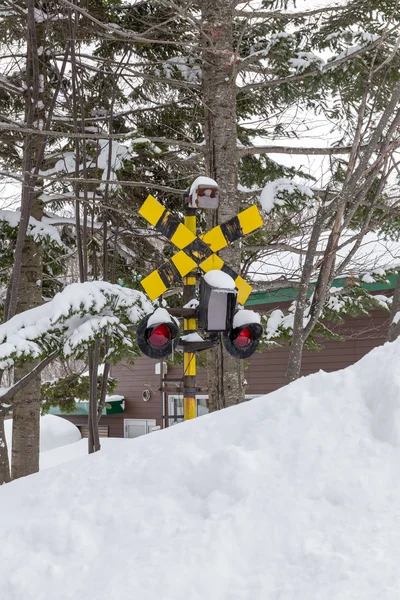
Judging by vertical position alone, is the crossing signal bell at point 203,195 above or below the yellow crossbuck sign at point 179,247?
above

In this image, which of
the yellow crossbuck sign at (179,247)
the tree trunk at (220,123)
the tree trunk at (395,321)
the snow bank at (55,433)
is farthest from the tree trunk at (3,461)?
the snow bank at (55,433)

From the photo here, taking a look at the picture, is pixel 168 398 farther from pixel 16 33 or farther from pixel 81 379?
pixel 16 33

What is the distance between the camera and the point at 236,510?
8.25 ft

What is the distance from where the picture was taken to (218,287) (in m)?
4.14

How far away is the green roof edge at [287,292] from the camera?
34.7 feet

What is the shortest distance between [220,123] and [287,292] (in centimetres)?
531

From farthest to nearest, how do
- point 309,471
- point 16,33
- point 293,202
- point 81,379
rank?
1. point 81,379
2. point 16,33
3. point 293,202
4. point 309,471

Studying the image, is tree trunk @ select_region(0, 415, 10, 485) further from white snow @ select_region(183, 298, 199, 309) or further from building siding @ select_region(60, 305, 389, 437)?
building siding @ select_region(60, 305, 389, 437)

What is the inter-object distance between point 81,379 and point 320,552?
7.50 m

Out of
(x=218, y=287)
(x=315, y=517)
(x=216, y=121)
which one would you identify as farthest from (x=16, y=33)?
(x=315, y=517)

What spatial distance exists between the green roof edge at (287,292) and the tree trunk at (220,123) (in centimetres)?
322

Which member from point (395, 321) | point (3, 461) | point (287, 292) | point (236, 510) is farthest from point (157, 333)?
point (287, 292)

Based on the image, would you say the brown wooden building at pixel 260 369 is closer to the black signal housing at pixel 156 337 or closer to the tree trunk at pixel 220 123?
the tree trunk at pixel 220 123

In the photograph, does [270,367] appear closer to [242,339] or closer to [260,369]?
[260,369]
